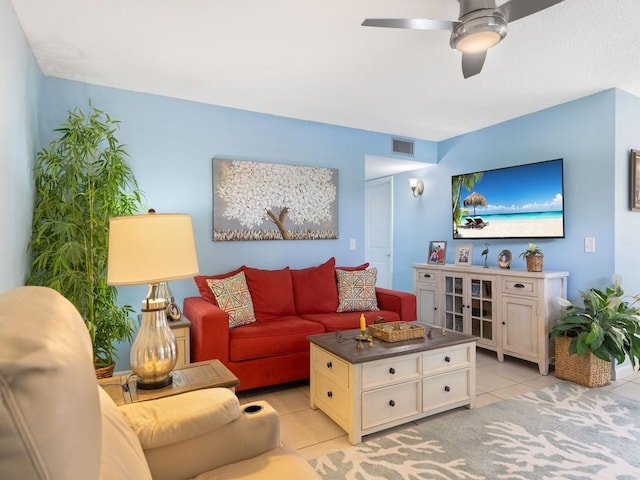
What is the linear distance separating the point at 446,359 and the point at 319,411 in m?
0.94

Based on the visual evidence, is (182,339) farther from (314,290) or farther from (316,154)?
(316,154)

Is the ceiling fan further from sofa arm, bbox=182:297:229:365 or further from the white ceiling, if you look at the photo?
sofa arm, bbox=182:297:229:365

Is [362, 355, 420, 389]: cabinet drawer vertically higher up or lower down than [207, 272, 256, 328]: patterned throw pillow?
lower down

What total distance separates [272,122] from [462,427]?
3126 millimetres

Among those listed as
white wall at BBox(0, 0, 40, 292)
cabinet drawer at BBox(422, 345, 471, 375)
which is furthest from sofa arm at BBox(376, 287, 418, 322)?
white wall at BBox(0, 0, 40, 292)

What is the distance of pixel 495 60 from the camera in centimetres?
266

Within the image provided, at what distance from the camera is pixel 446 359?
8.09 feet

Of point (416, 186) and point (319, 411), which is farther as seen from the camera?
point (416, 186)

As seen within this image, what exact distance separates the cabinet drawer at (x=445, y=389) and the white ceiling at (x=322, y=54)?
2199 millimetres

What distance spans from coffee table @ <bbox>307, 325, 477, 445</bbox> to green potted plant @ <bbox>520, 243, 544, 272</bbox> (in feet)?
4.42

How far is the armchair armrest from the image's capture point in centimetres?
118

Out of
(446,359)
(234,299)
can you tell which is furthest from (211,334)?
(446,359)

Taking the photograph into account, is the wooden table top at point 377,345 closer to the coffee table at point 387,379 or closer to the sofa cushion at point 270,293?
the coffee table at point 387,379

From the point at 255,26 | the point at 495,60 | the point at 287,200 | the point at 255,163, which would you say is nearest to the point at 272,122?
the point at 255,163
